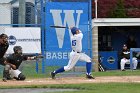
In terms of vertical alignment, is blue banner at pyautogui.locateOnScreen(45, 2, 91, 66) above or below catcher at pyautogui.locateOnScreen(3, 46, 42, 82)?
above

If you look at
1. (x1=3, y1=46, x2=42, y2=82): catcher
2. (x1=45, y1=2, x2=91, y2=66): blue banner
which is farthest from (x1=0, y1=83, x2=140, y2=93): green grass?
(x1=45, y1=2, x2=91, y2=66): blue banner

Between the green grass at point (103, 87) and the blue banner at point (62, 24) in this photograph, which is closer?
the green grass at point (103, 87)

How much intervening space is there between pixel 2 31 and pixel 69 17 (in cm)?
282

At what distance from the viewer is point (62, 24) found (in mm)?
21500

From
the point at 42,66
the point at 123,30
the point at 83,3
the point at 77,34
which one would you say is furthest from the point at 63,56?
the point at 123,30

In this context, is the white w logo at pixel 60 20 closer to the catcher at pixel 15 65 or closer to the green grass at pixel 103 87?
the catcher at pixel 15 65

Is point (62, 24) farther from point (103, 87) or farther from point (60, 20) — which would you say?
point (103, 87)

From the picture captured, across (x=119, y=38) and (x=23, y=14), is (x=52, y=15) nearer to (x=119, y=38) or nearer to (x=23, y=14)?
(x=23, y=14)

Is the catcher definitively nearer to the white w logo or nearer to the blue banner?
the blue banner

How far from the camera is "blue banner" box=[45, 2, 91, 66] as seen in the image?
21.3 m

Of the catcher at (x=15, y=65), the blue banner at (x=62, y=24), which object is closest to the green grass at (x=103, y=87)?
the catcher at (x=15, y=65)

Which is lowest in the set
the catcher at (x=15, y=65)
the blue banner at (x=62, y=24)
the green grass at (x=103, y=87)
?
the green grass at (x=103, y=87)

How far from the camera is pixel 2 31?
2175cm

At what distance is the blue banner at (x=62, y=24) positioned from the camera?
21.3 meters
